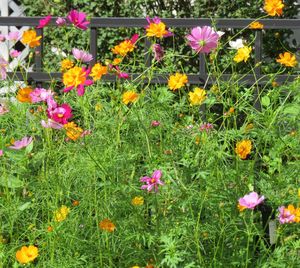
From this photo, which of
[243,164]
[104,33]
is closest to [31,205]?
[243,164]

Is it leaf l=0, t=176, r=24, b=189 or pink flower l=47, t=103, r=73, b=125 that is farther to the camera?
leaf l=0, t=176, r=24, b=189

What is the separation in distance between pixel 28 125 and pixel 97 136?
607mm

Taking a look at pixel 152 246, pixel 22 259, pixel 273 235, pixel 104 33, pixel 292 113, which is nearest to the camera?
pixel 22 259

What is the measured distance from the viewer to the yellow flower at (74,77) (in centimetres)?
242

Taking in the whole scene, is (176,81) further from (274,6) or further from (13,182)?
(13,182)

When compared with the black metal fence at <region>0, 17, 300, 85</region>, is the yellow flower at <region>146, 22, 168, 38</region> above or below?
above

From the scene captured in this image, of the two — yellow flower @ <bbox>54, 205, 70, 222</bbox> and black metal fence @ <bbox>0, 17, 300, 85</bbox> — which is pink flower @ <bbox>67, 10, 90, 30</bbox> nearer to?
yellow flower @ <bbox>54, 205, 70, 222</bbox>

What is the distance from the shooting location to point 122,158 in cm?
276

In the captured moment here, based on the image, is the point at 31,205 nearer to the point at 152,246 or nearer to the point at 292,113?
the point at 152,246

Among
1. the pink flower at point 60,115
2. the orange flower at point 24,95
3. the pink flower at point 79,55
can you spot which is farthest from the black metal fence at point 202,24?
the pink flower at point 60,115

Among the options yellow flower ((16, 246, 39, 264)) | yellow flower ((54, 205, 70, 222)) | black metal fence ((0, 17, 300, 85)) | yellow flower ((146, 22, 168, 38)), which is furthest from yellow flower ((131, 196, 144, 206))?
black metal fence ((0, 17, 300, 85))

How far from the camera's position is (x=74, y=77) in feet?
7.97

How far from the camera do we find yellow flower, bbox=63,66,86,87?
2.42 m

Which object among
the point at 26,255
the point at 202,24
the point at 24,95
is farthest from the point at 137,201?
the point at 202,24
